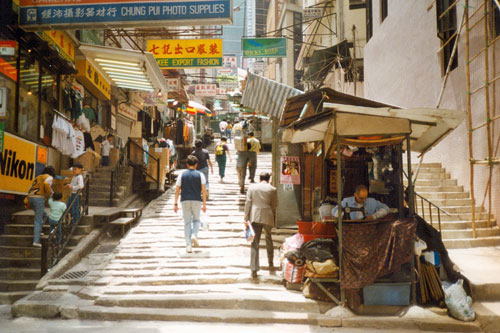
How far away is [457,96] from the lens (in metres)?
10.6

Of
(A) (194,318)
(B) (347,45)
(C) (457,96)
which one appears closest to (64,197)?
(A) (194,318)

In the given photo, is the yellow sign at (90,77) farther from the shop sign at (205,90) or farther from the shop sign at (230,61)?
the shop sign at (230,61)

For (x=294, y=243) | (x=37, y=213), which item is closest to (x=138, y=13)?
(x=37, y=213)

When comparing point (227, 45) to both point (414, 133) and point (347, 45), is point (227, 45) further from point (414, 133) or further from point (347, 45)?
point (414, 133)

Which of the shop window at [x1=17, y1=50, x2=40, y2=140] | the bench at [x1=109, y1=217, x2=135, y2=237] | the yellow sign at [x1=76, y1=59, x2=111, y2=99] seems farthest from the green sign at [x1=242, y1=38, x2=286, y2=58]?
the bench at [x1=109, y1=217, x2=135, y2=237]

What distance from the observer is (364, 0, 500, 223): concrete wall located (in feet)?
30.9

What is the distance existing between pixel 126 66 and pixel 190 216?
652cm

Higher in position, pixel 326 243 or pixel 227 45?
pixel 227 45

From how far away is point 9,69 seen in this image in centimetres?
962

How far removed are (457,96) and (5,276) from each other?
11.4 metres

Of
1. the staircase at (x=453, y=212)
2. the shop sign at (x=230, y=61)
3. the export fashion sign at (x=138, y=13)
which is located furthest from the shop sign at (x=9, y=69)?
the shop sign at (x=230, y=61)

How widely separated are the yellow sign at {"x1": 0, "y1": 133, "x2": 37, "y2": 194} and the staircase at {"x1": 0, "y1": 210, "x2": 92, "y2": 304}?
2.47ft

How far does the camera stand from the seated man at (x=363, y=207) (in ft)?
21.6

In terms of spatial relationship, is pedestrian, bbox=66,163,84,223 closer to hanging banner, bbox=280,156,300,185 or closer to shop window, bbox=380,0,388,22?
hanging banner, bbox=280,156,300,185
